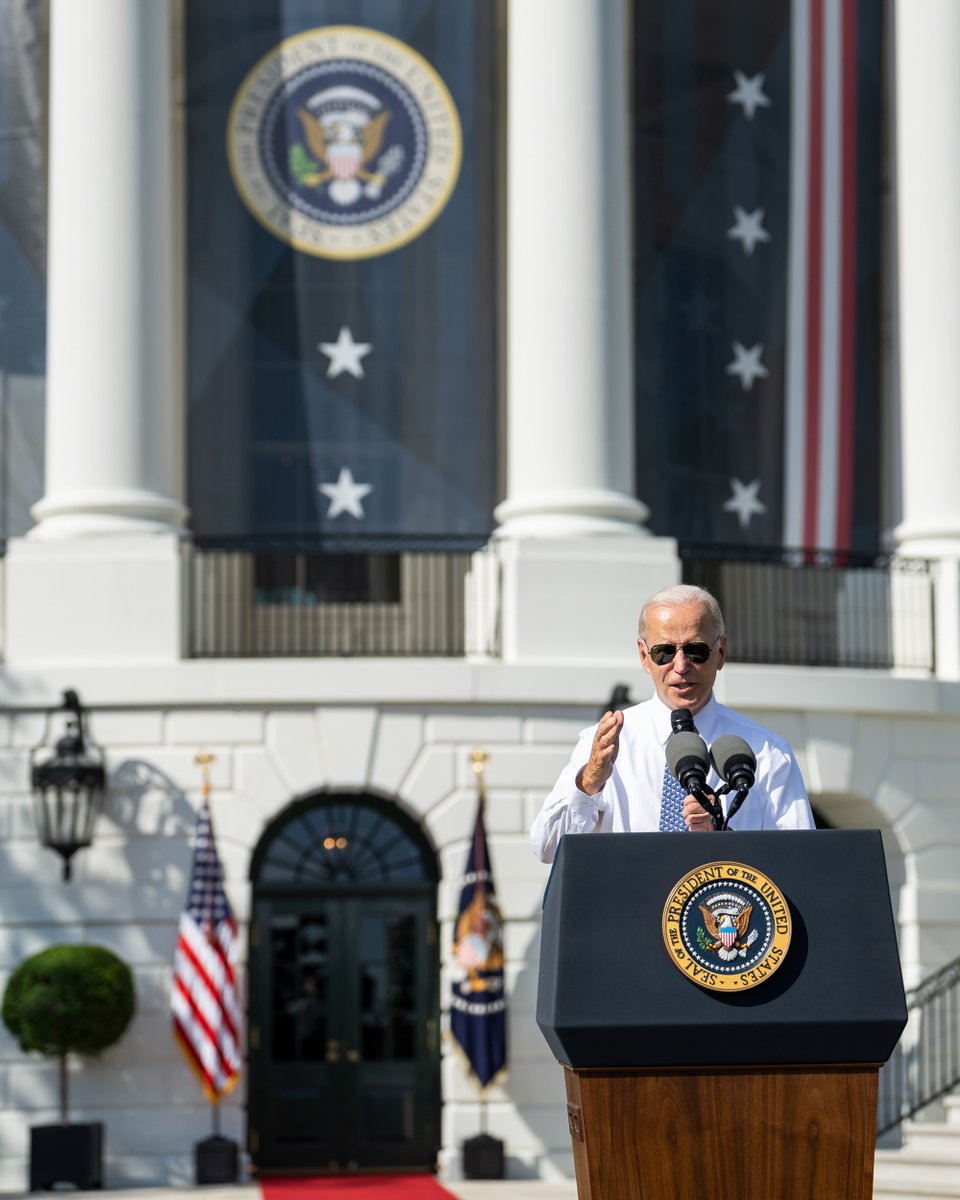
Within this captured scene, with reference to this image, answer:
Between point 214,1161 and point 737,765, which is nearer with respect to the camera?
point 737,765

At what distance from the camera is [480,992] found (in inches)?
828

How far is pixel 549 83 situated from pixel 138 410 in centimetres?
516

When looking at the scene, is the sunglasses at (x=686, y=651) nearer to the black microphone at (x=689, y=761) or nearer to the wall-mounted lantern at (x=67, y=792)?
the black microphone at (x=689, y=761)

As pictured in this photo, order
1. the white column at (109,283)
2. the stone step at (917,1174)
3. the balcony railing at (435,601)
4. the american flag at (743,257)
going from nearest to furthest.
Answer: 1. the stone step at (917,1174)
2. the white column at (109,283)
3. the balcony railing at (435,601)
4. the american flag at (743,257)

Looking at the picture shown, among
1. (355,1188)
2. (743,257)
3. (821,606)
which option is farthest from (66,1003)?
(743,257)

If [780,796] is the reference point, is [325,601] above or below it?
above

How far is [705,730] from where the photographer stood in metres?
6.41

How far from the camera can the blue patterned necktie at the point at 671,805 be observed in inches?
250

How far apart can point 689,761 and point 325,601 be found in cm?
1769

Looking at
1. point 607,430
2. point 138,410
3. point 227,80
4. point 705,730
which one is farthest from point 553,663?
point 705,730

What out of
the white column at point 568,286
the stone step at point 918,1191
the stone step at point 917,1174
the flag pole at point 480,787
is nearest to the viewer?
the stone step at point 918,1191

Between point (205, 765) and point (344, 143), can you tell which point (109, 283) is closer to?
point (344, 143)

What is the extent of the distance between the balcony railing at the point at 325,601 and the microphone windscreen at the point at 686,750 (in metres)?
16.7

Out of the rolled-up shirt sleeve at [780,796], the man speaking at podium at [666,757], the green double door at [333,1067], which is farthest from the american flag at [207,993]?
the rolled-up shirt sleeve at [780,796]
